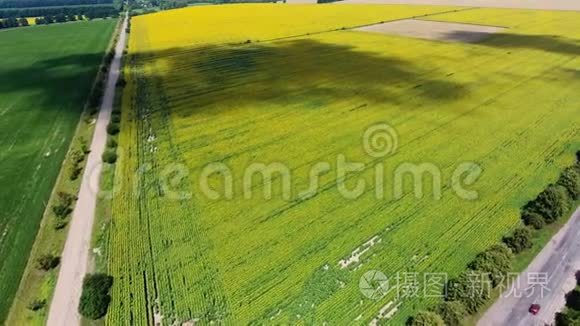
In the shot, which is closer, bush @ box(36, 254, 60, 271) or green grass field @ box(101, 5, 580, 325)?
green grass field @ box(101, 5, 580, 325)

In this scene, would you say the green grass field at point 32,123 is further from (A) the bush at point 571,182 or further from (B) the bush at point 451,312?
(A) the bush at point 571,182

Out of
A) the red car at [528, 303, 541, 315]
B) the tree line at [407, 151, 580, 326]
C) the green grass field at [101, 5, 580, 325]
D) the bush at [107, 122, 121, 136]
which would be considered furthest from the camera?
the bush at [107, 122, 121, 136]

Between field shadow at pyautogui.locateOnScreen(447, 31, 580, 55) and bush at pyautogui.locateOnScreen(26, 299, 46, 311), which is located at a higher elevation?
field shadow at pyautogui.locateOnScreen(447, 31, 580, 55)

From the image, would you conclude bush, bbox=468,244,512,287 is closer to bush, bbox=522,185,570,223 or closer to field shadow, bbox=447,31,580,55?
bush, bbox=522,185,570,223

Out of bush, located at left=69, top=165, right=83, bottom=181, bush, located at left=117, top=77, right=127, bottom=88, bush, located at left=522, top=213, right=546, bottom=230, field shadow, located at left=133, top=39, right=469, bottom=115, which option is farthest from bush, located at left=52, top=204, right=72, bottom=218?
bush, located at left=522, top=213, right=546, bottom=230

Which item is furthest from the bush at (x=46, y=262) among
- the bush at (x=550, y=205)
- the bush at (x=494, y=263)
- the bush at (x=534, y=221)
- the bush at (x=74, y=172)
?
the bush at (x=550, y=205)

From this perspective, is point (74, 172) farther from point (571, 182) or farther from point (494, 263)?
point (571, 182)

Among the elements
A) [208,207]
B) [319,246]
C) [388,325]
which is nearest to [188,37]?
[208,207]
